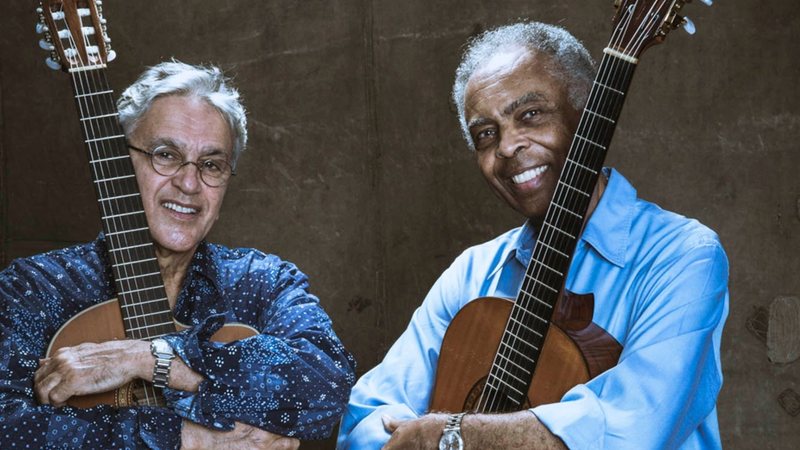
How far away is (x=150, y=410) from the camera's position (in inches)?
97.9

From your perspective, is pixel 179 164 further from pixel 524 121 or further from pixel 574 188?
pixel 574 188

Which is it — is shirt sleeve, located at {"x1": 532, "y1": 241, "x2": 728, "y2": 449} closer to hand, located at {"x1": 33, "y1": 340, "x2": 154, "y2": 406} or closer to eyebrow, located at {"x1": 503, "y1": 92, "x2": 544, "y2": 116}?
eyebrow, located at {"x1": 503, "y1": 92, "x2": 544, "y2": 116}

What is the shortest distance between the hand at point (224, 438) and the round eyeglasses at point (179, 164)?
775 millimetres

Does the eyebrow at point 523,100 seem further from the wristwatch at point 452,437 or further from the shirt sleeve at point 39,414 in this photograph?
the shirt sleeve at point 39,414

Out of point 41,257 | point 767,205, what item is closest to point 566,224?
point 41,257

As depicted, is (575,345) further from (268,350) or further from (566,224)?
(268,350)

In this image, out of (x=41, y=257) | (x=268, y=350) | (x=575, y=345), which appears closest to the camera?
(x=575, y=345)

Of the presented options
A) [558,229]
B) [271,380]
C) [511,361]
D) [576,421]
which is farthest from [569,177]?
[271,380]

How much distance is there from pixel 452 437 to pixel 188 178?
113 centimetres

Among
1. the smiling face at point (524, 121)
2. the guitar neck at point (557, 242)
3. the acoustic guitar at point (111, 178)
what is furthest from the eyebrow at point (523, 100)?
the acoustic guitar at point (111, 178)

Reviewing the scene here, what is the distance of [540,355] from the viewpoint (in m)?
2.46

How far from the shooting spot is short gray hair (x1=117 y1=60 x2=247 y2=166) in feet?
9.57

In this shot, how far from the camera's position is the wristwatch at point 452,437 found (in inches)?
93.1

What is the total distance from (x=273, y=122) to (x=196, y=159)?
195 cm
